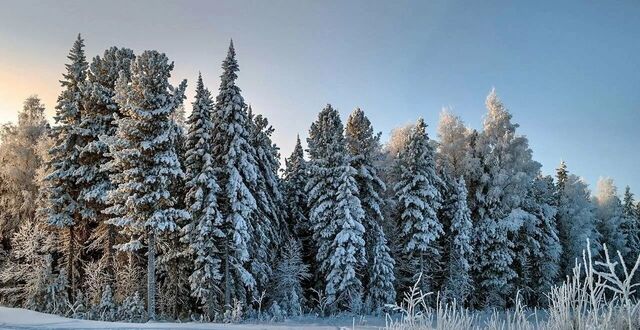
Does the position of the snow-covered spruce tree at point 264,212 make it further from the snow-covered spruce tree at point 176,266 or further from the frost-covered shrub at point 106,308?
the frost-covered shrub at point 106,308

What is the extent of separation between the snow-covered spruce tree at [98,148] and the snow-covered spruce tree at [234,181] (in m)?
5.76

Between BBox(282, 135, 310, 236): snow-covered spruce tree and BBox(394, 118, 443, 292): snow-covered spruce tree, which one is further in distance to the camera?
BBox(282, 135, 310, 236): snow-covered spruce tree

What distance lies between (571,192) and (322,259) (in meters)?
29.1

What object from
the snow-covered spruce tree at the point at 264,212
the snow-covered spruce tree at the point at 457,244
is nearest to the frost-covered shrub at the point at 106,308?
the snow-covered spruce tree at the point at 264,212

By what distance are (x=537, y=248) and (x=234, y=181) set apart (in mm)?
23359

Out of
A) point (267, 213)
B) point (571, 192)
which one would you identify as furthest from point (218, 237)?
point (571, 192)

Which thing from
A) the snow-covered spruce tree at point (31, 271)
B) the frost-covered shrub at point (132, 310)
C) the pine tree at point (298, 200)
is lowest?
the frost-covered shrub at point (132, 310)

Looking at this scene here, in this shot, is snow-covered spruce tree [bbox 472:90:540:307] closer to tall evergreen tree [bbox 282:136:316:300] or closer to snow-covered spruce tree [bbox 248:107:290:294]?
tall evergreen tree [bbox 282:136:316:300]

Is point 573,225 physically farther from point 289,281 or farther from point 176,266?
point 176,266

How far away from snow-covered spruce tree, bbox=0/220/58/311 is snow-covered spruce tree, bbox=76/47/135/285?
2350 mm

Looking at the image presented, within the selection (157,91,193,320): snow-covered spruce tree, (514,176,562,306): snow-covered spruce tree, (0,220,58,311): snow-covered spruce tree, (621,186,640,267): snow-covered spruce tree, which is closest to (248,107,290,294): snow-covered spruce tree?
(157,91,193,320): snow-covered spruce tree

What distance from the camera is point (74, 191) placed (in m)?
27.9

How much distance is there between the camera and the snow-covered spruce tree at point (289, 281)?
88.6 ft

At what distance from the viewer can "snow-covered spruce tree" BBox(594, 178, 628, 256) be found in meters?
50.8
